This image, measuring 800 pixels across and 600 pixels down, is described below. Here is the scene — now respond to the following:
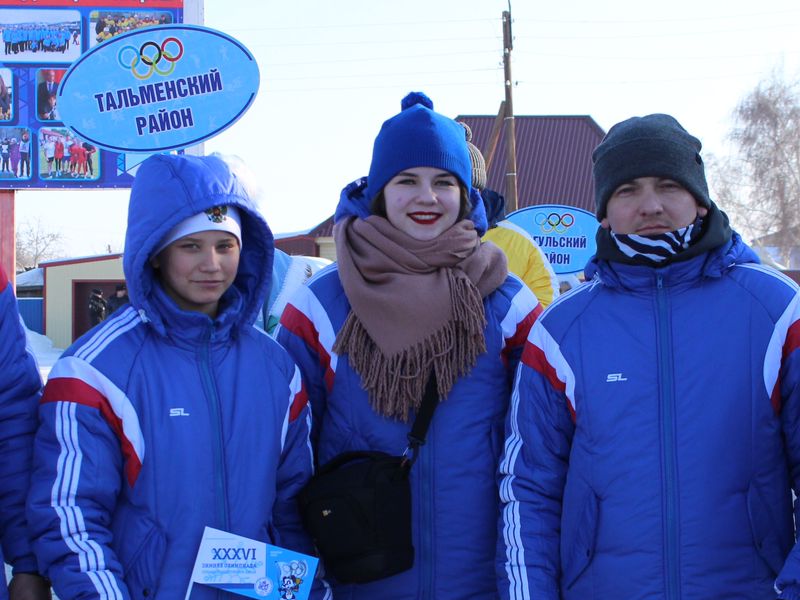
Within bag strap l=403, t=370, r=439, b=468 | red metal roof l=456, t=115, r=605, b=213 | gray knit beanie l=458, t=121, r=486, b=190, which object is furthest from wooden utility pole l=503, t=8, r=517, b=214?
bag strap l=403, t=370, r=439, b=468

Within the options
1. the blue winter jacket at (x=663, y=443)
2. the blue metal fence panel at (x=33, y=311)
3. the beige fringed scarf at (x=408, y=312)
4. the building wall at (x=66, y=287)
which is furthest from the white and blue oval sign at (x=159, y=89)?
the blue metal fence panel at (x=33, y=311)

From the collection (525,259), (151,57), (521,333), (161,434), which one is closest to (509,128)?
(525,259)

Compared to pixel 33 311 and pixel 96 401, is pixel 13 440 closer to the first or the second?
pixel 96 401

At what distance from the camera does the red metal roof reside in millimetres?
26516

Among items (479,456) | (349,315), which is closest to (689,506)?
(479,456)

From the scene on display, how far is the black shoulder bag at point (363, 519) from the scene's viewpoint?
8.28 feet

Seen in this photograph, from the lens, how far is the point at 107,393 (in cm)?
241

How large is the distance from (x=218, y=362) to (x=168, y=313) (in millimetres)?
199

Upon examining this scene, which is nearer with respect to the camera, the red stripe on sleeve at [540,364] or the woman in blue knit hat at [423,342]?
the red stripe on sleeve at [540,364]

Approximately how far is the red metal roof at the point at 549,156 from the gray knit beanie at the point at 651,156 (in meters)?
23.4

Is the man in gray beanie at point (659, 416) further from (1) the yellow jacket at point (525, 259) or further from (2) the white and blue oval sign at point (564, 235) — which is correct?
(2) the white and blue oval sign at point (564, 235)

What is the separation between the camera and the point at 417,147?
2889 millimetres

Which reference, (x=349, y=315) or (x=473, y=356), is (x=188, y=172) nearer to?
(x=349, y=315)

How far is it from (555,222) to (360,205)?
6.54 m
